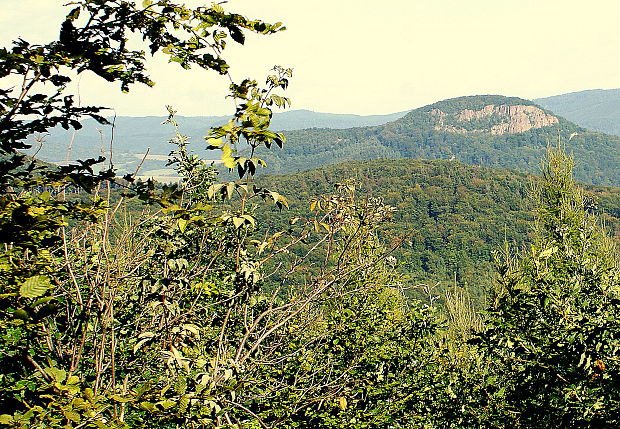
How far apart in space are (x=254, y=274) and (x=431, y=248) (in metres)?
84.6

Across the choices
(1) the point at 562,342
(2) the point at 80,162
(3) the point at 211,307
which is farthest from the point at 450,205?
(2) the point at 80,162

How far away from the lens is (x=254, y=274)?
7.07 feet

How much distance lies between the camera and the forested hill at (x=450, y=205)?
76062 millimetres

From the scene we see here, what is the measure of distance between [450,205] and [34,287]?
9876cm

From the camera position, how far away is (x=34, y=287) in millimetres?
1352

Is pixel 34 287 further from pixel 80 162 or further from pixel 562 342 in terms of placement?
pixel 562 342

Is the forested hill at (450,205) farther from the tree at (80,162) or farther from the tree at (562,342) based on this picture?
the tree at (80,162)

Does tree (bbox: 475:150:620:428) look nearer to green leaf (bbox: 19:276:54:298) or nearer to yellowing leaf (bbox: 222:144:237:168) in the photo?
yellowing leaf (bbox: 222:144:237:168)

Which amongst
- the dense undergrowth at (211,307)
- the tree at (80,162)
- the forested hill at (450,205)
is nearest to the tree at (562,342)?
the dense undergrowth at (211,307)

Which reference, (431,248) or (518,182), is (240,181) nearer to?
(431,248)

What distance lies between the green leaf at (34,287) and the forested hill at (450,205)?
6480 cm

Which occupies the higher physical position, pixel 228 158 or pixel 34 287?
pixel 228 158

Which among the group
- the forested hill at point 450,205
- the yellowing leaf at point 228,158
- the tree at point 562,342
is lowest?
the forested hill at point 450,205

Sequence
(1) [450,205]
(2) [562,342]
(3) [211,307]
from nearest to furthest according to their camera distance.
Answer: (2) [562,342] < (3) [211,307] < (1) [450,205]
